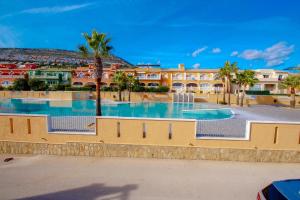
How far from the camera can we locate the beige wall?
24.7ft

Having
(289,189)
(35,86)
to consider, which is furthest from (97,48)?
(35,86)

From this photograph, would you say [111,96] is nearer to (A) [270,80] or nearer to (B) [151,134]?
(B) [151,134]

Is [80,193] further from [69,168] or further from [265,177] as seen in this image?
[265,177]

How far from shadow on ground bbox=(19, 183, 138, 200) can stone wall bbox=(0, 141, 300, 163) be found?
2336 mm

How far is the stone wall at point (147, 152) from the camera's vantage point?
7.60 metres

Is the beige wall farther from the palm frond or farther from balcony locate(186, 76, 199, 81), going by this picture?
balcony locate(186, 76, 199, 81)

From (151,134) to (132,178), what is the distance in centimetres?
225

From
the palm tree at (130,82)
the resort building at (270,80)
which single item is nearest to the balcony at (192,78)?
the resort building at (270,80)

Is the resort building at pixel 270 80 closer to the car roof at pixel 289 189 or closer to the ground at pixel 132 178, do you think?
the ground at pixel 132 178

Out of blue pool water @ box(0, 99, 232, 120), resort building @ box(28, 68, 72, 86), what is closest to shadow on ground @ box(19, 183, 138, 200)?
blue pool water @ box(0, 99, 232, 120)

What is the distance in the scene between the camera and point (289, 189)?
10.5 ft

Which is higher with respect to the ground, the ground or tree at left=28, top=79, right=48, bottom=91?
tree at left=28, top=79, right=48, bottom=91

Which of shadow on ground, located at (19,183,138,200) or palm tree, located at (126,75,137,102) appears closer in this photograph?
shadow on ground, located at (19,183,138,200)

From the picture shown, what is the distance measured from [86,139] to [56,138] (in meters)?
1.46
